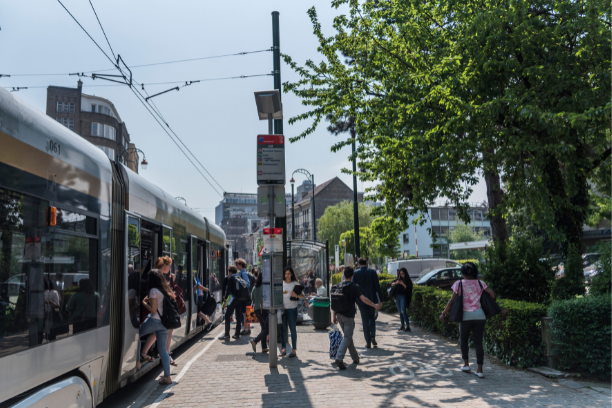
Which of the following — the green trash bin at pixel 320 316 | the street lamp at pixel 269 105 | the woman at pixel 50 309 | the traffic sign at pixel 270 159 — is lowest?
the green trash bin at pixel 320 316

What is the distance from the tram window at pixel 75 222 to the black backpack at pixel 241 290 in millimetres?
6609

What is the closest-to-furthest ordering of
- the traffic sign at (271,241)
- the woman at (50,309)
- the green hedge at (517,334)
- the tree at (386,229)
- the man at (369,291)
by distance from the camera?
the woman at (50,309) → the green hedge at (517,334) → the traffic sign at (271,241) → the man at (369,291) → the tree at (386,229)

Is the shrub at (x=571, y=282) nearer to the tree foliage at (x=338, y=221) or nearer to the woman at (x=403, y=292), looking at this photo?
the woman at (x=403, y=292)

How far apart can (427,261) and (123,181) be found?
87.9 feet

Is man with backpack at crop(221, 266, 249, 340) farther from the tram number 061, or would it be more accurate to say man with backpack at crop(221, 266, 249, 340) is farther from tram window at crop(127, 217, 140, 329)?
the tram number 061

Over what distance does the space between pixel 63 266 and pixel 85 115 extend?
47.3 meters

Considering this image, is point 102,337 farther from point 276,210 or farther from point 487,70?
point 487,70

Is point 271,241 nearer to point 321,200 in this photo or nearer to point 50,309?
point 50,309

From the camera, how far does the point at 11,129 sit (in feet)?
13.2

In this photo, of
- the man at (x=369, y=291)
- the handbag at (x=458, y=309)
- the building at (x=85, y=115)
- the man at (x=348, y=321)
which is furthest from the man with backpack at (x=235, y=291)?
the building at (x=85, y=115)

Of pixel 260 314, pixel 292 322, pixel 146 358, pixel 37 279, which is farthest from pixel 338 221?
pixel 37 279

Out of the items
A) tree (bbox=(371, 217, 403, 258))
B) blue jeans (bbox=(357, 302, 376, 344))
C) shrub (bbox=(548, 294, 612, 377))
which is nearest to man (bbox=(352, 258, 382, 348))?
blue jeans (bbox=(357, 302, 376, 344))

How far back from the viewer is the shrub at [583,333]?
6.82m

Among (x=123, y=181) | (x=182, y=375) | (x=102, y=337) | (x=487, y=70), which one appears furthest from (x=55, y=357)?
(x=487, y=70)
